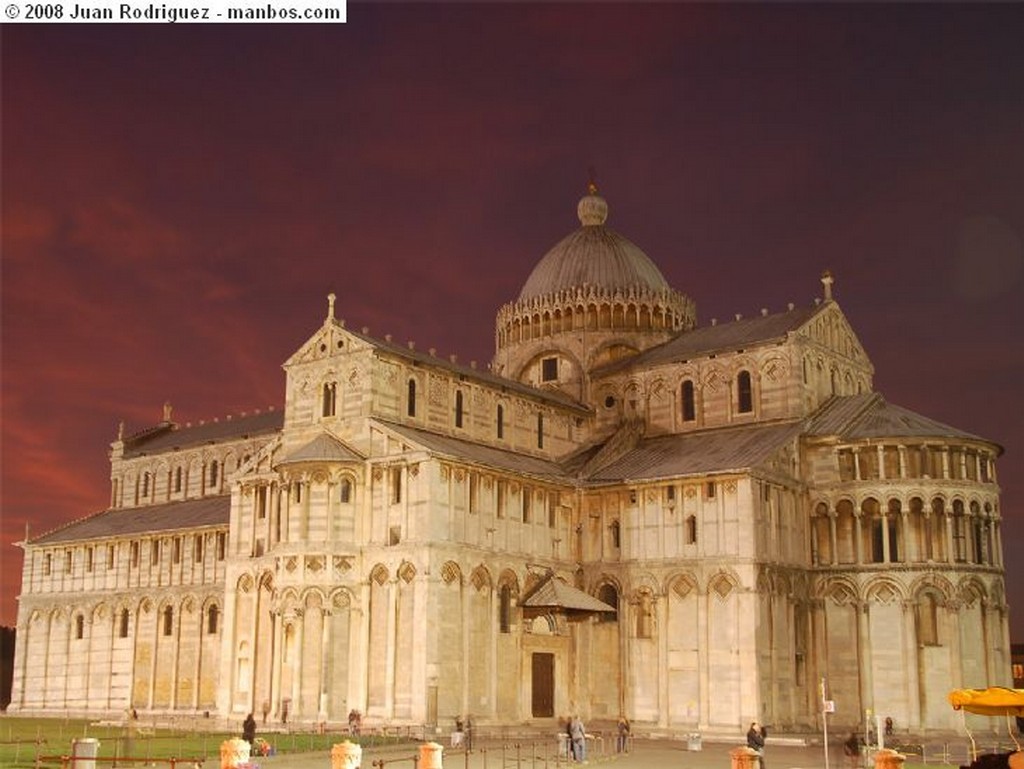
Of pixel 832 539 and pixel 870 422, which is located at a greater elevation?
pixel 870 422

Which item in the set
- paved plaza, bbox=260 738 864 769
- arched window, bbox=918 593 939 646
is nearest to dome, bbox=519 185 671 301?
arched window, bbox=918 593 939 646

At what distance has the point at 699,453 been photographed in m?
60.0

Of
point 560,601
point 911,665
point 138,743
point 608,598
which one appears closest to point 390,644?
point 560,601

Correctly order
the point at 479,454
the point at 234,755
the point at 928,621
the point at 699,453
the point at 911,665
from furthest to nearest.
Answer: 1. the point at 699,453
2. the point at 479,454
3. the point at 928,621
4. the point at 911,665
5. the point at 234,755

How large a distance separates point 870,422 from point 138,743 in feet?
115

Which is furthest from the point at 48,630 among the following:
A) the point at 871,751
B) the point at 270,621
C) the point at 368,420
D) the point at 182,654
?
the point at 871,751

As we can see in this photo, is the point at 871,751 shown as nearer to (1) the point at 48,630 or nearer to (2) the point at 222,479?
(2) the point at 222,479

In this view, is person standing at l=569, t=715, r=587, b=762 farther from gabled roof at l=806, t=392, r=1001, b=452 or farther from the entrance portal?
gabled roof at l=806, t=392, r=1001, b=452

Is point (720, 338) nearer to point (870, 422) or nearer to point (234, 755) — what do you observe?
point (870, 422)

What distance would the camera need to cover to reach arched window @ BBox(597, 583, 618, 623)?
5809 cm

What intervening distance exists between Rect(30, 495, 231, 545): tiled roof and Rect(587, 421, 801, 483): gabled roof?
2425cm

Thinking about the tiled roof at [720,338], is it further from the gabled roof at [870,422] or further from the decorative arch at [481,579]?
the decorative arch at [481,579]

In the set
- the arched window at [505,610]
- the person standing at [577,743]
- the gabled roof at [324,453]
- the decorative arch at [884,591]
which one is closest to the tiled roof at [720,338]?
the decorative arch at [884,591]

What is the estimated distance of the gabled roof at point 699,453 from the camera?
57.0m
